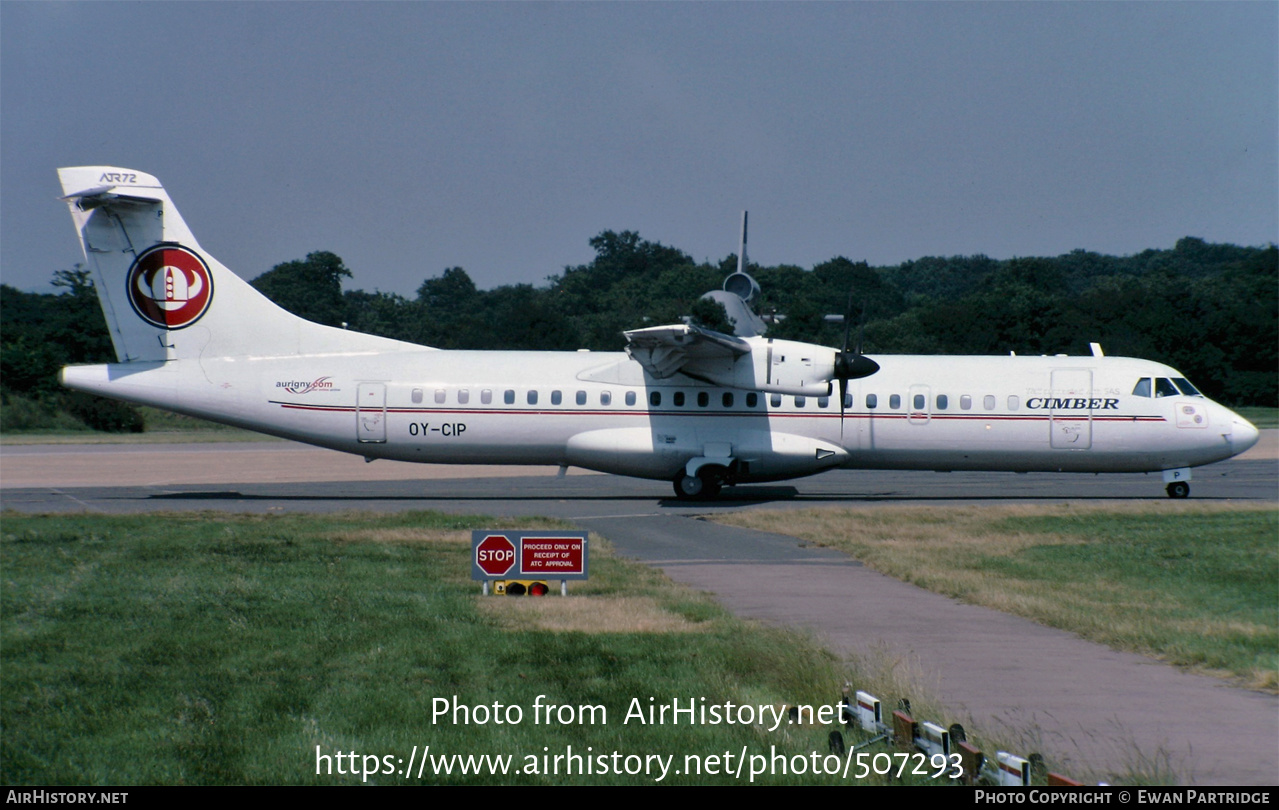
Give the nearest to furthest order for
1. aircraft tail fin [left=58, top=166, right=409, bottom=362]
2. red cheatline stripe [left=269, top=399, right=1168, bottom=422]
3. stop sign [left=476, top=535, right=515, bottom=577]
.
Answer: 1. stop sign [left=476, top=535, right=515, bottom=577]
2. aircraft tail fin [left=58, top=166, right=409, bottom=362]
3. red cheatline stripe [left=269, top=399, right=1168, bottom=422]

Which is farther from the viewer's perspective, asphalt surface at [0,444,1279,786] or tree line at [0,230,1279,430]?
tree line at [0,230,1279,430]

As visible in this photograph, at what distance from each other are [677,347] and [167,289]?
455 inches

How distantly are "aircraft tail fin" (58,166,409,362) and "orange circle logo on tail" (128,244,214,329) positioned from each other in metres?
0.02

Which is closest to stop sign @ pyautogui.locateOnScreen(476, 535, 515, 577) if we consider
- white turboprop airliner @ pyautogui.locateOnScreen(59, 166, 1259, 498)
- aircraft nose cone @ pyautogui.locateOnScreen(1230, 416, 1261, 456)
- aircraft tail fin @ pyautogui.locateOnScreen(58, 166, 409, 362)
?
white turboprop airliner @ pyautogui.locateOnScreen(59, 166, 1259, 498)

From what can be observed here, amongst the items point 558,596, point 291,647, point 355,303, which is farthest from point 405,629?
point 355,303

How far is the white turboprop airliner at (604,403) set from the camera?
24312 millimetres

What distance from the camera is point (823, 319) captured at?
43.7 m

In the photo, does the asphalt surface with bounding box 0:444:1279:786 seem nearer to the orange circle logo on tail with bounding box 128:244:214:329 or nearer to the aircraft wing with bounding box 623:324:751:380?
the aircraft wing with bounding box 623:324:751:380

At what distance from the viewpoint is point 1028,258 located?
9394 cm

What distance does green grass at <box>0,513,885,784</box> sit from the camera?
22.3 ft

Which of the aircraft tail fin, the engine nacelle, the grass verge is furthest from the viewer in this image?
the aircraft tail fin

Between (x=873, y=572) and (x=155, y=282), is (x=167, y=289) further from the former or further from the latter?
(x=873, y=572)

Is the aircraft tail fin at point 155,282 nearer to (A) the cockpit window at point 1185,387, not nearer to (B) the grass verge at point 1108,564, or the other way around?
(B) the grass verge at point 1108,564
